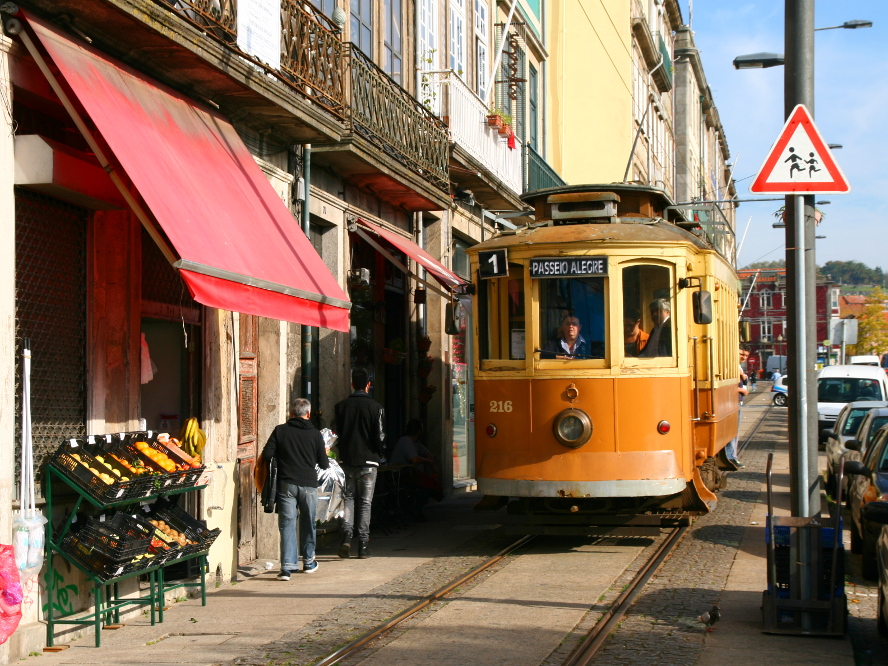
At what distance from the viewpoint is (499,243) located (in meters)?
11.8

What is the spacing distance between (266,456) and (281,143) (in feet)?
11.0

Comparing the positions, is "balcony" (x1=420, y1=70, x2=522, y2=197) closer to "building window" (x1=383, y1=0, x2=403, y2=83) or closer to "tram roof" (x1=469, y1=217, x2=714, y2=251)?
"building window" (x1=383, y1=0, x2=403, y2=83)

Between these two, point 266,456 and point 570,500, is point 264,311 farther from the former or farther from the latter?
point 570,500

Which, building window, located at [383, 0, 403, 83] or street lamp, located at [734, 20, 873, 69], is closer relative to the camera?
street lamp, located at [734, 20, 873, 69]

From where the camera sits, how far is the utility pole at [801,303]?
25.3 feet

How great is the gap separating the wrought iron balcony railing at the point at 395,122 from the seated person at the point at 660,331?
3.83m

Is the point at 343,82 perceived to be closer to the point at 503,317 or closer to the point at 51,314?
the point at 503,317

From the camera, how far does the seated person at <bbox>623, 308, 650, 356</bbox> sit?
1119 centimetres

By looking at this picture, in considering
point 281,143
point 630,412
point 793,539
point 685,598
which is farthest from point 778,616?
point 281,143

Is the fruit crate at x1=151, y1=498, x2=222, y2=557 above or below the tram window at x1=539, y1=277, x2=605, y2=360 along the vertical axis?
below

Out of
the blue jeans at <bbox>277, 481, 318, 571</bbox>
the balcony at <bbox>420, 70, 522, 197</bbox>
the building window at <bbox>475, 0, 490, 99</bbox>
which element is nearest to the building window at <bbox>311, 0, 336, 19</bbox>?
the balcony at <bbox>420, 70, 522, 197</bbox>

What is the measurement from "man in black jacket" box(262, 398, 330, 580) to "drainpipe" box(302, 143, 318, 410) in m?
1.96

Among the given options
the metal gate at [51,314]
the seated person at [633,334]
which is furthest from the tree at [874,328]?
the metal gate at [51,314]

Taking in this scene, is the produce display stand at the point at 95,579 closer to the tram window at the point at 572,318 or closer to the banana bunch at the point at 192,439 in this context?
the banana bunch at the point at 192,439
